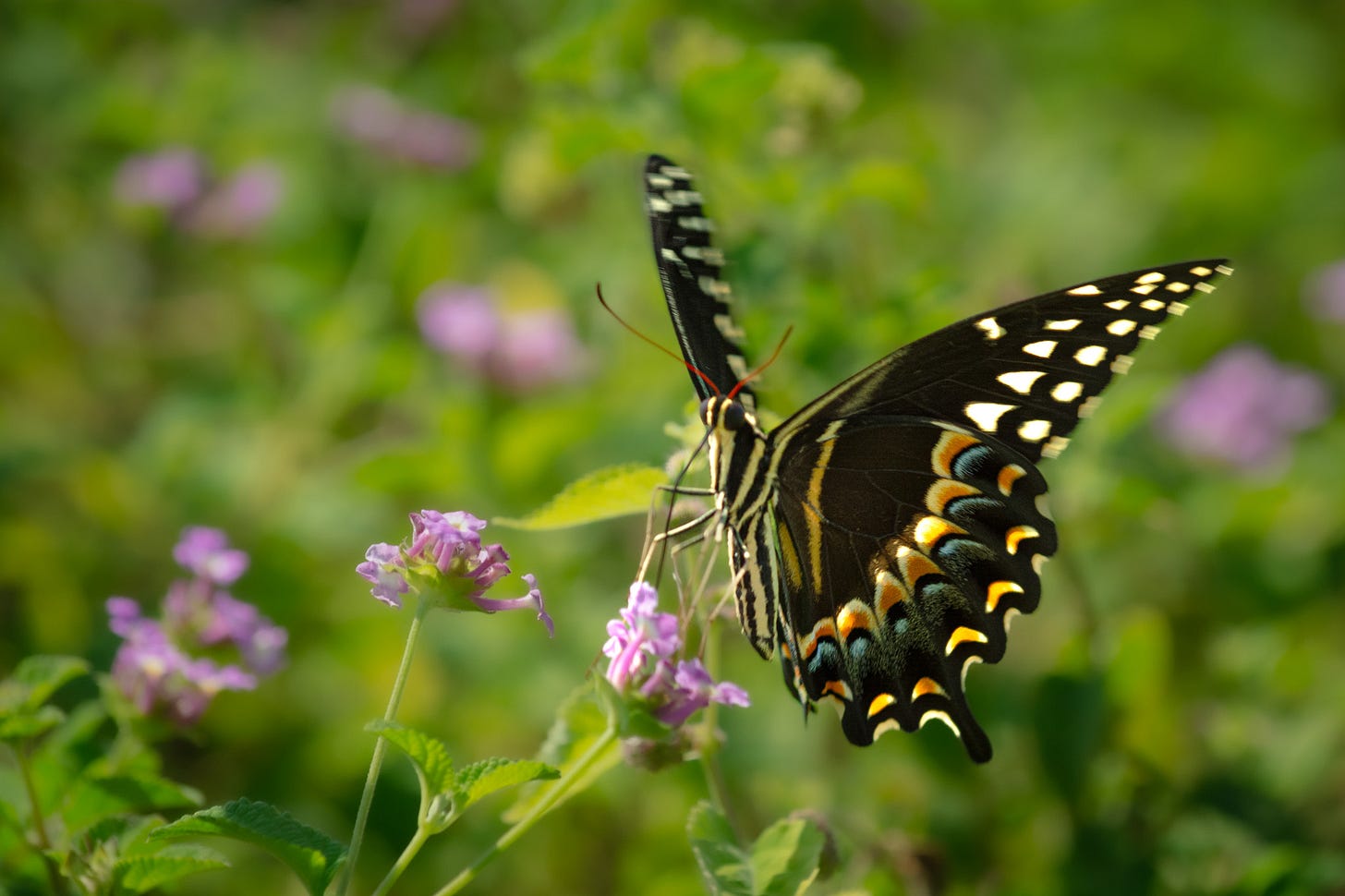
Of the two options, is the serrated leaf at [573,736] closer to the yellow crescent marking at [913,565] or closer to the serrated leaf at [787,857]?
the serrated leaf at [787,857]

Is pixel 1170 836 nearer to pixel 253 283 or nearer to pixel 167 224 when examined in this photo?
pixel 253 283

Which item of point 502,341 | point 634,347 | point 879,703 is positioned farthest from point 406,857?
point 634,347

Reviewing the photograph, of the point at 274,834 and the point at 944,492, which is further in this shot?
the point at 944,492

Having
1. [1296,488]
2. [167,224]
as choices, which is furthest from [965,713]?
[167,224]

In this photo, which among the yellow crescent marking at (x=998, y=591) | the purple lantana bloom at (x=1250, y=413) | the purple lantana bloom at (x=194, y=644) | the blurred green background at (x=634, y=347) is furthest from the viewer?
the purple lantana bloom at (x=1250, y=413)

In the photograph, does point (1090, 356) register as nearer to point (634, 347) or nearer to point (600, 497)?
point (600, 497)

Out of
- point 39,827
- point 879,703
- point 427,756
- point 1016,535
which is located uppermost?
point 1016,535

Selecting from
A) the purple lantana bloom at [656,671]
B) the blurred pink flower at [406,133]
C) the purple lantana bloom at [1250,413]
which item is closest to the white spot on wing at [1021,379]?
the purple lantana bloom at [656,671]
